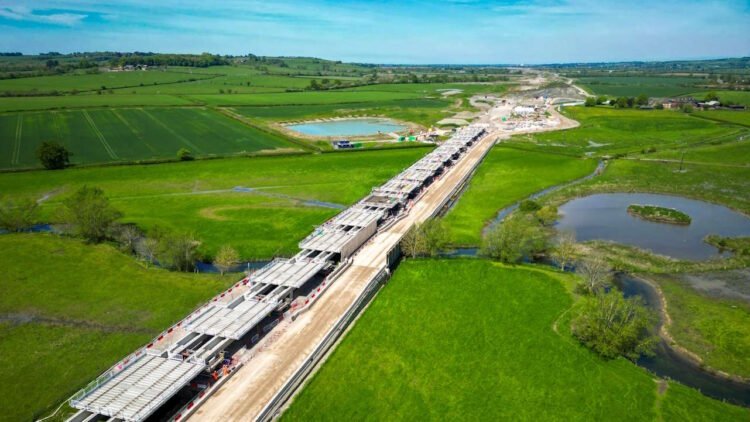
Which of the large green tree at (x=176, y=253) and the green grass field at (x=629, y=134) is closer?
the large green tree at (x=176, y=253)

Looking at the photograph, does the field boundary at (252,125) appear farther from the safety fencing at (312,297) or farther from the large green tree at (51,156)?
the safety fencing at (312,297)

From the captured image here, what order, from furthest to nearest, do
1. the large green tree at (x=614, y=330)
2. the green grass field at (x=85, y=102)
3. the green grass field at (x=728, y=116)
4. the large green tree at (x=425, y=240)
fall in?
the green grass field at (x=85, y=102)
the green grass field at (x=728, y=116)
the large green tree at (x=425, y=240)
the large green tree at (x=614, y=330)

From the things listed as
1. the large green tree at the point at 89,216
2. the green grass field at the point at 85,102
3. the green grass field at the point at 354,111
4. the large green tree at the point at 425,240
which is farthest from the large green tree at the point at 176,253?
the green grass field at the point at 85,102

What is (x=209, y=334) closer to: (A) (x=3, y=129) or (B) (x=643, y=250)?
(B) (x=643, y=250)

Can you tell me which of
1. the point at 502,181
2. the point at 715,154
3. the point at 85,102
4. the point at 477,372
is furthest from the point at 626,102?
the point at 85,102

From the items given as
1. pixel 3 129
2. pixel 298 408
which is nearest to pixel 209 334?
pixel 298 408

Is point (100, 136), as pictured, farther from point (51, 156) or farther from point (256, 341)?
point (256, 341)
